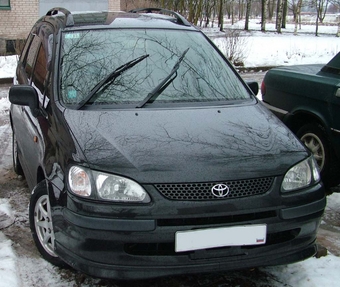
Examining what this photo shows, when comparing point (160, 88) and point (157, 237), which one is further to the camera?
point (160, 88)

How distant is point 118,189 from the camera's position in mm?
2758

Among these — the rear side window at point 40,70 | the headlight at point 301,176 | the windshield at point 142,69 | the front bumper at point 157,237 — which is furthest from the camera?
the rear side window at point 40,70

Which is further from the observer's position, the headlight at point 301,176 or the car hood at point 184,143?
the headlight at point 301,176

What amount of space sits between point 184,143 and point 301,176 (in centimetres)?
76

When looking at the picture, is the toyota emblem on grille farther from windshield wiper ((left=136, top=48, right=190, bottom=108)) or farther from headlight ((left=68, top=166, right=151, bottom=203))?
windshield wiper ((left=136, top=48, right=190, bottom=108))

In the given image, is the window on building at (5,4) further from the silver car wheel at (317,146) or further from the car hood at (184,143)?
the car hood at (184,143)

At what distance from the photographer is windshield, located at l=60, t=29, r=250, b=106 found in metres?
3.63

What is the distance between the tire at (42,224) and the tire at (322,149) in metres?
2.98

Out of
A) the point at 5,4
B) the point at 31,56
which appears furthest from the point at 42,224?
the point at 5,4

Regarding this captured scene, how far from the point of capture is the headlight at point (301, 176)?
298 cm

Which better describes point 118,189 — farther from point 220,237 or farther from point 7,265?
point 7,265

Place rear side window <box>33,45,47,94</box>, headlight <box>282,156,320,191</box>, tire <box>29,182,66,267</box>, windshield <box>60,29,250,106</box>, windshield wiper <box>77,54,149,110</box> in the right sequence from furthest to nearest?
1. rear side window <box>33,45,47,94</box>
2. windshield <box>60,29,250,106</box>
3. windshield wiper <box>77,54,149,110</box>
4. tire <box>29,182,66,267</box>
5. headlight <box>282,156,320,191</box>

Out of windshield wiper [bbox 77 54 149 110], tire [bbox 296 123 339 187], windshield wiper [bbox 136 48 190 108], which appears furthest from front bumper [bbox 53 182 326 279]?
tire [bbox 296 123 339 187]

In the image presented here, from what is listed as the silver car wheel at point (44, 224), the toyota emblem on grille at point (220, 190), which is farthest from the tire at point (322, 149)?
the silver car wheel at point (44, 224)
